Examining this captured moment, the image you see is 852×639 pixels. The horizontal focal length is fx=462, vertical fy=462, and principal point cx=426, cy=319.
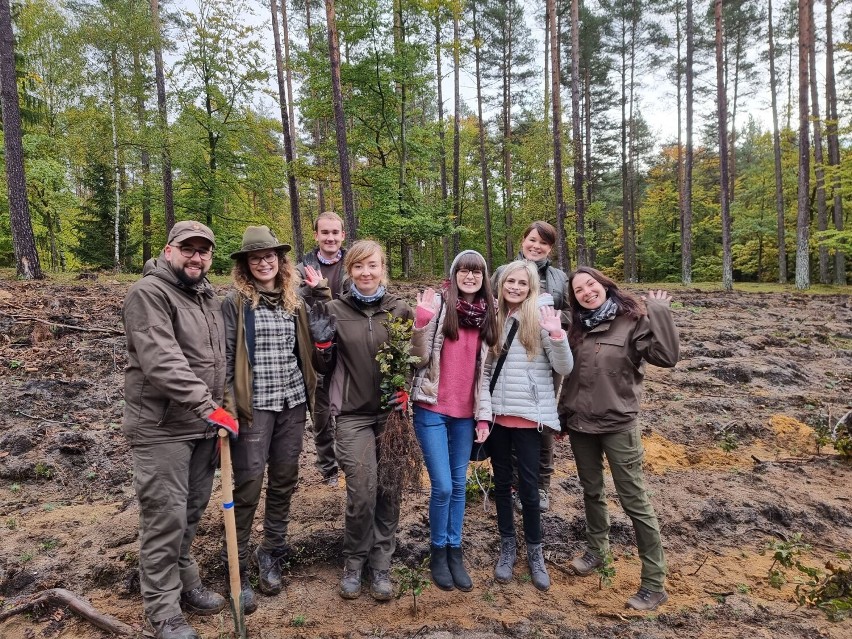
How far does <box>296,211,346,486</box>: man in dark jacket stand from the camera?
419cm

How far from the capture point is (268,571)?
10.9 ft

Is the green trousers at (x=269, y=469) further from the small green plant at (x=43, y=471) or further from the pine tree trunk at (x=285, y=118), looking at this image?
the pine tree trunk at (x=285, y=118)

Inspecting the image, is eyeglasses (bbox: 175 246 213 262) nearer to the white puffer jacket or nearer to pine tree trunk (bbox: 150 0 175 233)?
the white puffer jacket

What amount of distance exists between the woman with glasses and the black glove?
569mm

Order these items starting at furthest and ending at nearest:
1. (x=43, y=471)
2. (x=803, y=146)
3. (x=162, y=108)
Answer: (x=803, y=146), (x=162, y=108), (x=43, y=471)

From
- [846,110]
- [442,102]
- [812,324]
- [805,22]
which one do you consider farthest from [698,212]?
[812,324]

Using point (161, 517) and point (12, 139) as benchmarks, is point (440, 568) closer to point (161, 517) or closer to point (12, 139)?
point (161, 517)

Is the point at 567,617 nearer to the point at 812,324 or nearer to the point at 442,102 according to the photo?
the point at 812,324

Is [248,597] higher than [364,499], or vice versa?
[364,499]

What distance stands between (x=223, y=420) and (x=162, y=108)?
18.4 m

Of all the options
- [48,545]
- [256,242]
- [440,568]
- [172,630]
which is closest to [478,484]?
[440,568]

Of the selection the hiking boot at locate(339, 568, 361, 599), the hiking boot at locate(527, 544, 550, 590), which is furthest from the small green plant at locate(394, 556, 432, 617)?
the hiking boot at locate(527, 544, 550, 590)

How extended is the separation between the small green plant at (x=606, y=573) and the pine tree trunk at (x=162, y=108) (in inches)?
672

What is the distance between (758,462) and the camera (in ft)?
17.7
